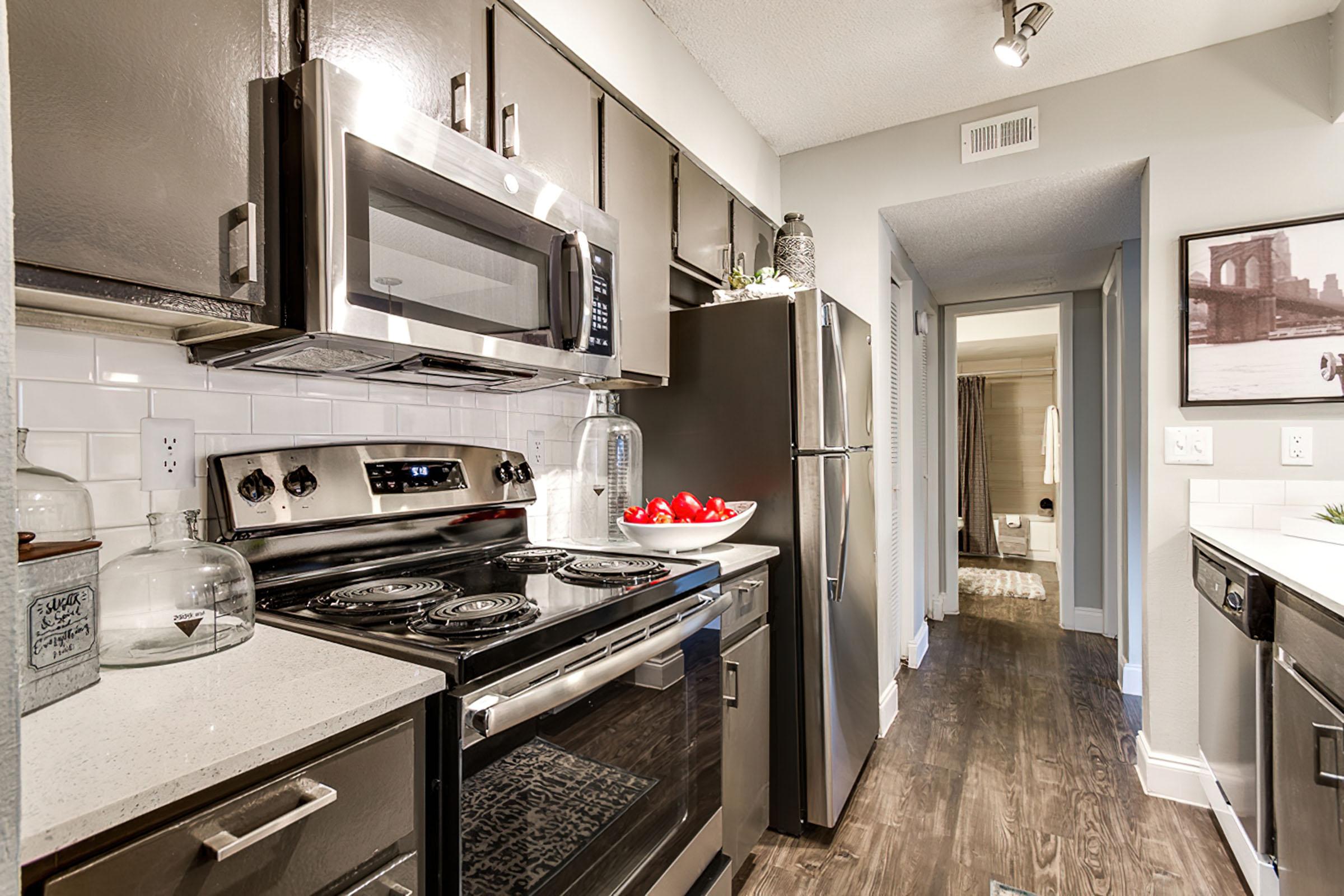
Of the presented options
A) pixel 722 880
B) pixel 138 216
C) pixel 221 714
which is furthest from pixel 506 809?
pixel 138 216

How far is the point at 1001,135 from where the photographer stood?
264 cm

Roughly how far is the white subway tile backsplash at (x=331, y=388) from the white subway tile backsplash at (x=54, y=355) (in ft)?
1.17

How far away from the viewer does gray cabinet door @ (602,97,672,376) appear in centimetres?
182

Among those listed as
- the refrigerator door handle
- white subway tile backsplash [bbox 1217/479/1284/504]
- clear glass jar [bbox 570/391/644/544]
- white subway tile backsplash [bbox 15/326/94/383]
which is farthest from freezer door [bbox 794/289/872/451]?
white subway tile backsplash [bbox 15/326/94/383]

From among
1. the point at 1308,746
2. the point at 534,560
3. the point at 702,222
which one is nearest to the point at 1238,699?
the point at 1308,746

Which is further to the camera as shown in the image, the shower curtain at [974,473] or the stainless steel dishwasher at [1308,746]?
the shower curtain at [974,473]

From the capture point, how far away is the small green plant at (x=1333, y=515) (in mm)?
1788

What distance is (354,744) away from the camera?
748mm

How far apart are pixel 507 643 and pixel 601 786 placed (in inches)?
16.0

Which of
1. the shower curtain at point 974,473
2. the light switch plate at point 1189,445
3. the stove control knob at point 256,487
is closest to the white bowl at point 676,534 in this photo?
the stove control knob at point 256,487

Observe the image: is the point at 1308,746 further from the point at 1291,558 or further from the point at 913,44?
the point at 913,44

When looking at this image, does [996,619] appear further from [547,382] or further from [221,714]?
[221,714]

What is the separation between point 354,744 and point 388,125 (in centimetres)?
97

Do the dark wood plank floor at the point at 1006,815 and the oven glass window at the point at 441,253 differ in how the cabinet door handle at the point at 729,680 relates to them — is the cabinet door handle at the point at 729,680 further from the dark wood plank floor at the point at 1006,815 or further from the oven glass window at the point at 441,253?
the oven glass window at the point at 441,253
